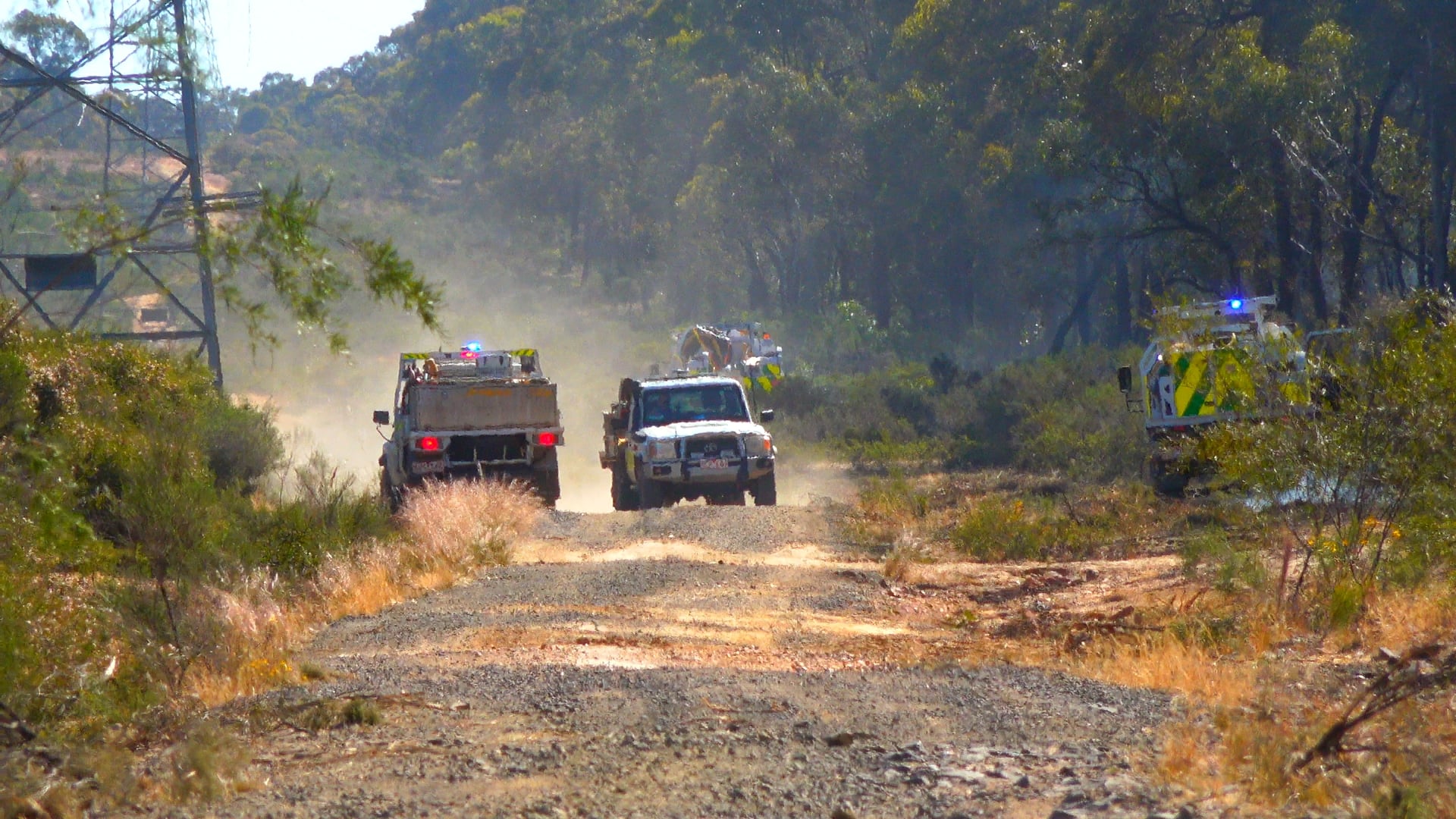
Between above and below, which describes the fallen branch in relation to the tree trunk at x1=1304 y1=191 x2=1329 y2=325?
below

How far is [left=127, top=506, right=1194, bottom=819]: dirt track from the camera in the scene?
6.22 m

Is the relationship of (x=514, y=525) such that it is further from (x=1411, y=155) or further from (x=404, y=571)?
(x=1411, y=155)

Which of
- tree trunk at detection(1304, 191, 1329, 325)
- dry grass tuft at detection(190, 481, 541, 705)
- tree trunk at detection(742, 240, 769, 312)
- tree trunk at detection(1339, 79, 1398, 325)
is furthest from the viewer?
tree trunk at detection(742, 240, 769, 312)

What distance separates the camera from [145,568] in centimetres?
1110

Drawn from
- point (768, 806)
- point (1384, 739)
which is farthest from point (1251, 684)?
point (768, 806)

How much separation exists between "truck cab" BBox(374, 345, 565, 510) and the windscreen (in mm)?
1298

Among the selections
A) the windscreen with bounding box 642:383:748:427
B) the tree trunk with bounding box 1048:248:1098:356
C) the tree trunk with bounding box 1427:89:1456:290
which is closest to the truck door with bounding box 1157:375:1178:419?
the windscreen with bounding box 642:383:748:427

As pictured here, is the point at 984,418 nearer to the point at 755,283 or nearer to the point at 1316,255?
the point at 1316,255

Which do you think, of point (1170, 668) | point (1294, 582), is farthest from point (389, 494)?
point (1170, 668)

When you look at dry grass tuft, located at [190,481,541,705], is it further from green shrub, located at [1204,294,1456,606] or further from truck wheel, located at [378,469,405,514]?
green shrub, located at [1204,294,1456,606]

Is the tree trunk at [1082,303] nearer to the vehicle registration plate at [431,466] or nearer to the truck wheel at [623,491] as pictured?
the truck wheel at [623,491]

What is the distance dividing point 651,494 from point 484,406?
2.61 meters

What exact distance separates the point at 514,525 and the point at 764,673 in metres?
9.57

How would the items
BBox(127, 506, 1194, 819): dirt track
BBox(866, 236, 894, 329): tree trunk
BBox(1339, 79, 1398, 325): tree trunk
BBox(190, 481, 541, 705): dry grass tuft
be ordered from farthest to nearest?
BBox(866, 236, 894, 329): tree trunk, BBox(1339, 79, 1398, 325): tree trunk, BBox(190, 481, 541, 705): dry grass tuft, BBox(127, 506, 1194, 819): dirt track
